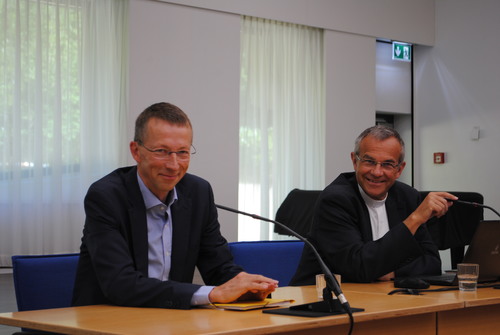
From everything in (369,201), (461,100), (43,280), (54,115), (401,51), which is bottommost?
(43,280)

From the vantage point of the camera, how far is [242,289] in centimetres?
198

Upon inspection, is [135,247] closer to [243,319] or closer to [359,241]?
[243,319]

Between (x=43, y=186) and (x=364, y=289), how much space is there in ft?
16.4

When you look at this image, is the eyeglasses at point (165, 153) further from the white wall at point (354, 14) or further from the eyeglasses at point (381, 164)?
the white wall at point (354, 14)

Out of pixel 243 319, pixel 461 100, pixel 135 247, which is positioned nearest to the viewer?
pixel 243 319

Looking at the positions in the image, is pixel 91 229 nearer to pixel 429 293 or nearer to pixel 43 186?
pixel 429 293

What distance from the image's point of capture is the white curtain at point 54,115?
6719 mm

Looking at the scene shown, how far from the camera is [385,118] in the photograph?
995cm

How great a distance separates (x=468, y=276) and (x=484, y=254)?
0.23m

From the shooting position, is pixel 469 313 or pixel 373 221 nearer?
pixel 469 313

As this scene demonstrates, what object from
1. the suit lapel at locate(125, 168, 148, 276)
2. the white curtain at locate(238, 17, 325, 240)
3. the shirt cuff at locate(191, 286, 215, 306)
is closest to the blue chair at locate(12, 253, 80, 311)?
the suit lapel at locate(125, 168, 148, 276)

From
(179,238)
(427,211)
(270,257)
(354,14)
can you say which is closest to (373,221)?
(427,211)

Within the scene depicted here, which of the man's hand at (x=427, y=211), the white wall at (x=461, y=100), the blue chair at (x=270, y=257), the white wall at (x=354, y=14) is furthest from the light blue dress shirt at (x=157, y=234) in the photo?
the white wall at (x=461, y=100)

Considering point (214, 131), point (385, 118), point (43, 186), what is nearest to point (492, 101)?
point (385, 118)
